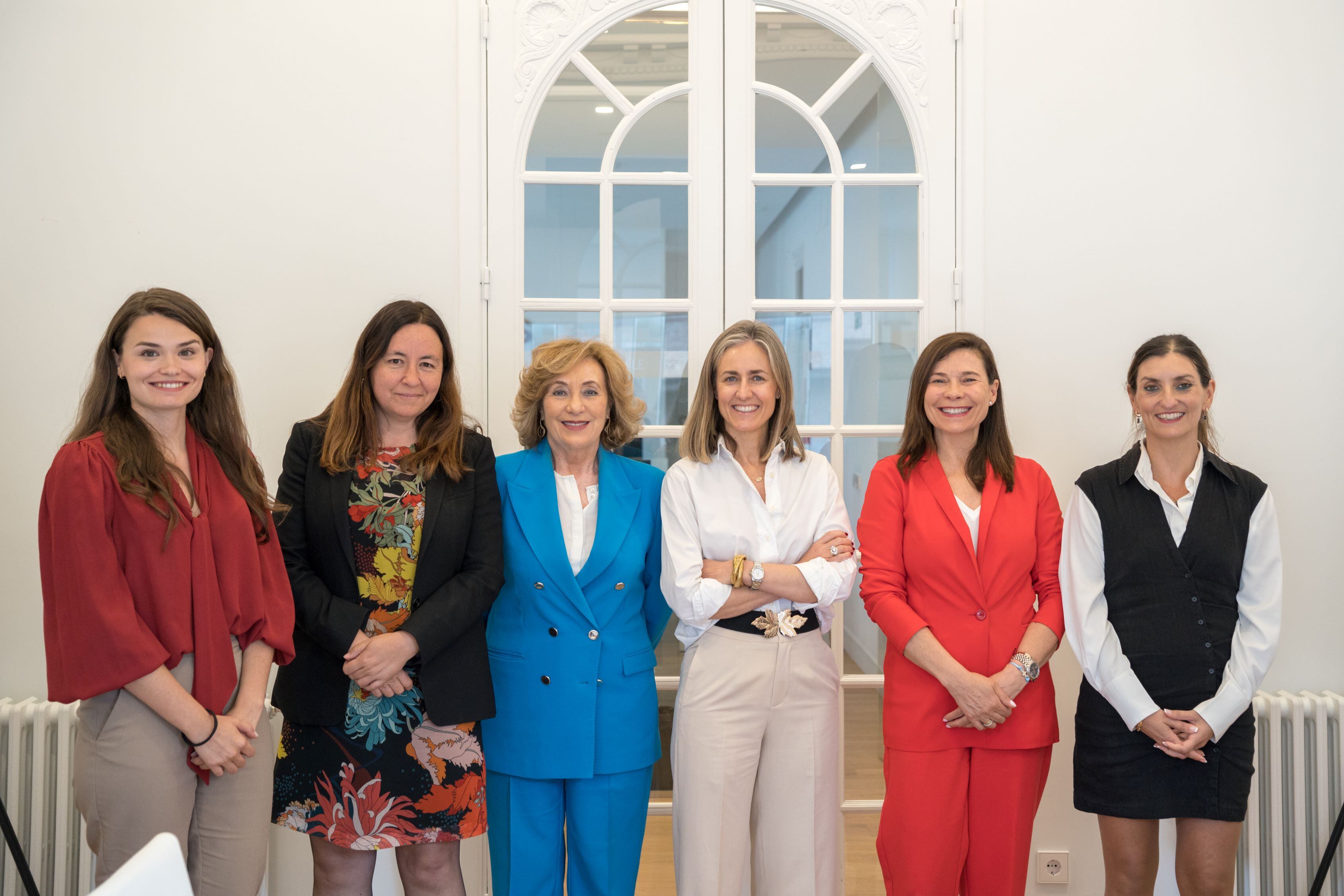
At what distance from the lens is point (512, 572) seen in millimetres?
2398

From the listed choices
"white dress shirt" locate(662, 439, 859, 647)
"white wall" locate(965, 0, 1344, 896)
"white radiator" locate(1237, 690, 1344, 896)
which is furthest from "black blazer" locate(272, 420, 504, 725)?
"white radiator" locate(1237, 690, 1344, 896)

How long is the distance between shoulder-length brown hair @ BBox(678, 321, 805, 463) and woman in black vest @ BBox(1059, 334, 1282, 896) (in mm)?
796

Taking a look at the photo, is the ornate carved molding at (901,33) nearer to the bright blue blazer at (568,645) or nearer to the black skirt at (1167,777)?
the bright blue blazer at (568,645)

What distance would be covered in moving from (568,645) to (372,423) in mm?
739

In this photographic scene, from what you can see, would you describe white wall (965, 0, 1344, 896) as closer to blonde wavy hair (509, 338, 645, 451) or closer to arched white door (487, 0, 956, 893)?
arched white door (487, 0, 956, 893)

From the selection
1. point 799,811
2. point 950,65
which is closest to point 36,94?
point 950,65

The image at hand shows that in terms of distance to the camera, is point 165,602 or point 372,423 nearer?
point 165,602

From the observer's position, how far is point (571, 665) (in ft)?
7.62

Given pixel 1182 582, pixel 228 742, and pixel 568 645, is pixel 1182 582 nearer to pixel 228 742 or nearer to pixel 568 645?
pixel 568 645

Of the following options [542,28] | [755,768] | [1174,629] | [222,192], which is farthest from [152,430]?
[1174,629]

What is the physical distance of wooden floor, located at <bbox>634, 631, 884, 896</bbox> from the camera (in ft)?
10.3

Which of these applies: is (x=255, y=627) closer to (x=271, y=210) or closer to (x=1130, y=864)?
(x=271, y=210)

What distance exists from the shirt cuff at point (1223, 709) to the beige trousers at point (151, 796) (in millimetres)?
2272

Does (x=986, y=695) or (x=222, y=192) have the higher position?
(x=222, y=192)
